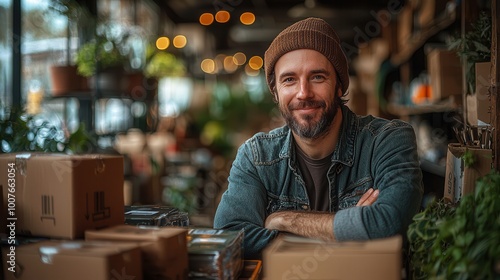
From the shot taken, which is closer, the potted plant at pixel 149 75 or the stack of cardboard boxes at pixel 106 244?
the stack of cardboard boxes at pixel 106 244

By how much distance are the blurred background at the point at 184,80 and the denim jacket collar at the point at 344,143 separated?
565 millimetres

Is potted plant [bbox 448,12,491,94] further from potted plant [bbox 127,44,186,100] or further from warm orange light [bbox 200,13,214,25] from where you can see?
warm orange light [bbox 200,13,214,25]

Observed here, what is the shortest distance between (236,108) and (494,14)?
8263mm

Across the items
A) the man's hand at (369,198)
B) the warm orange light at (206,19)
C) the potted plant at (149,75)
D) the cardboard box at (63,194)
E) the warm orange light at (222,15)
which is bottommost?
the man's hand at (369,198)

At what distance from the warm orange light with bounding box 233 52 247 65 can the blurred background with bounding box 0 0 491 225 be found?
109 millimetres

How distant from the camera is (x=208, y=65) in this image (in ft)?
34.7

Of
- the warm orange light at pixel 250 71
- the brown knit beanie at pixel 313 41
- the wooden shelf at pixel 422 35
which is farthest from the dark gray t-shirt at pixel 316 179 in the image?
the warm orange light at pixel 250 71

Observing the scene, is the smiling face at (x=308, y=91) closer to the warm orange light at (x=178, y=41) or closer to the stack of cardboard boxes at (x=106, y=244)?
the stack of cardboard boxes at (x=106, y=244)

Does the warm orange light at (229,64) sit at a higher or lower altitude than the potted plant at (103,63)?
higher

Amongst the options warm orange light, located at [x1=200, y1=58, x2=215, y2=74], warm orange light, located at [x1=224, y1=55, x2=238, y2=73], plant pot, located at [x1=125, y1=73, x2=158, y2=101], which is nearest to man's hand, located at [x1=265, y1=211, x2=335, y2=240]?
plant pot, located at [x1=125, y1=73, x2=158, y2=101]

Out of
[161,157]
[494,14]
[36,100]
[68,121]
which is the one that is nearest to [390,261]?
[494,14]

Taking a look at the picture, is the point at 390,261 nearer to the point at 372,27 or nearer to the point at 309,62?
the point at 309,62

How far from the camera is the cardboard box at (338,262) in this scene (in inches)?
44.6

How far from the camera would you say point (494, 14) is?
5.68 ft
